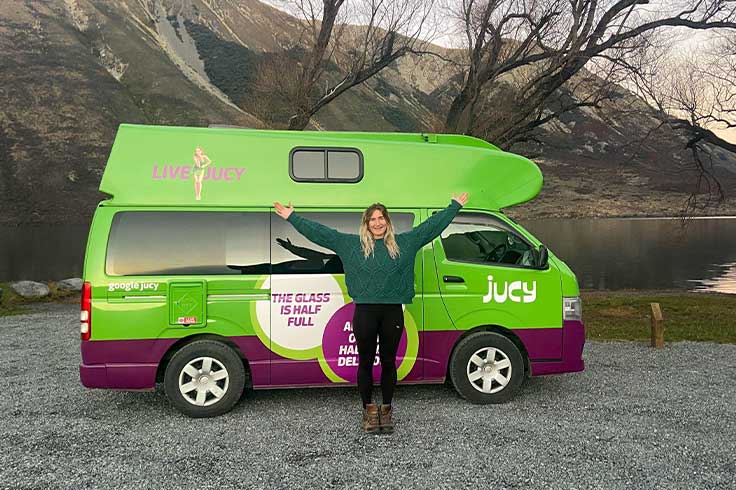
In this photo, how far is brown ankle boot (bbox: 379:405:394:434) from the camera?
16.2 feet

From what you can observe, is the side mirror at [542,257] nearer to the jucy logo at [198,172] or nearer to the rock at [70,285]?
the jucy logo at [198,172]

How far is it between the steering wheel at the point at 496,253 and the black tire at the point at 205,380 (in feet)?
9.33

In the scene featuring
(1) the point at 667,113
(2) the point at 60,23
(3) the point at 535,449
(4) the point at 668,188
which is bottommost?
(3) the point at 535,449

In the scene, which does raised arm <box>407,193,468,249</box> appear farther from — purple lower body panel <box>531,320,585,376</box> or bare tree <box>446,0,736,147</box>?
bare tree <box>446,0,736,147</box>

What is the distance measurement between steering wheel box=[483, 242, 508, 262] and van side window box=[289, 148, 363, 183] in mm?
1632

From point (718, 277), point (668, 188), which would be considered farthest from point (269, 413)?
point (668, 188)

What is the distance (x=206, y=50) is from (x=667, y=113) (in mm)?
191226

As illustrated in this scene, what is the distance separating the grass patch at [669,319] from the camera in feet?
33.8

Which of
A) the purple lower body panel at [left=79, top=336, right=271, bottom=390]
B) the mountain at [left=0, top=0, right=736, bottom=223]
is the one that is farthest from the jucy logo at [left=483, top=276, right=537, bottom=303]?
the mountain at [left=0, top=0, right=736, bottom=223]

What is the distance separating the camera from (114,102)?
129m

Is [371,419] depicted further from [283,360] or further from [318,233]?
[318,233]

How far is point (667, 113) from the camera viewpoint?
42.0 feet

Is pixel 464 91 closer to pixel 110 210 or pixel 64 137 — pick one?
pixel 110 210

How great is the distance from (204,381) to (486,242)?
330cm
